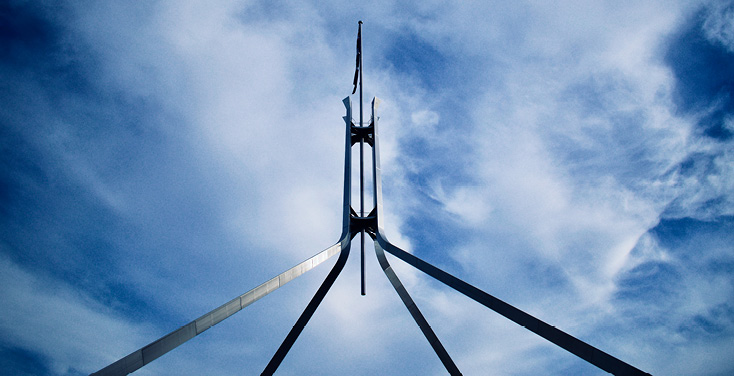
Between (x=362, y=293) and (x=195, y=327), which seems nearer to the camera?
(x=195, y=327)

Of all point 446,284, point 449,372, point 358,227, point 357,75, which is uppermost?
point 357,75

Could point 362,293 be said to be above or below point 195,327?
above

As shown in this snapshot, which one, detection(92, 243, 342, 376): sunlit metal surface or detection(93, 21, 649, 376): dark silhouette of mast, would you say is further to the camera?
detection(93, 21, 649, 376): dark silhouette of mast

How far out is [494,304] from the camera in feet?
46.1

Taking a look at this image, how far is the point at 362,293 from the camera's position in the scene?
24.9m

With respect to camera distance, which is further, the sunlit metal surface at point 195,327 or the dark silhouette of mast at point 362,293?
the dark silhouette of mast at point 362,293

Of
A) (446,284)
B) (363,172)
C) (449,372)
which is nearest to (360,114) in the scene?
(363,172)

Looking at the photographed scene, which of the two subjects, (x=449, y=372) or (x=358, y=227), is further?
(x=358, y=227)

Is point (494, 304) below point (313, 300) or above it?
below

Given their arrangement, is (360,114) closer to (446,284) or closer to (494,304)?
(446,284)

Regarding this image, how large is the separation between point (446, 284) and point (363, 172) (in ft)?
34.8

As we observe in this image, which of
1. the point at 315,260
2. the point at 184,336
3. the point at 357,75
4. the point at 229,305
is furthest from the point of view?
→ the point at 357,75

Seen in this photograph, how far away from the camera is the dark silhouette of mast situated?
35.9 ft

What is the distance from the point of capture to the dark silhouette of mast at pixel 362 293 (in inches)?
431
